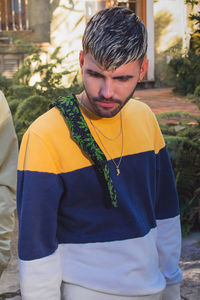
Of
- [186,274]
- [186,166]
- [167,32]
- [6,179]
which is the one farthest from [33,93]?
[167,32]

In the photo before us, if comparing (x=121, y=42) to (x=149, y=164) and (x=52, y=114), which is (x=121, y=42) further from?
(x=149, y=164)

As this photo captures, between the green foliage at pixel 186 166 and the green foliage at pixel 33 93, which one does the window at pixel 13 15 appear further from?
the green foliage at pixel 186 166

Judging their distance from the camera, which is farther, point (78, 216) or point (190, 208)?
point (190, 208)

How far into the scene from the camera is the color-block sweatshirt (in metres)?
1.47

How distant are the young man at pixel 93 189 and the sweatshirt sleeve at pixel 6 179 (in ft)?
2.15

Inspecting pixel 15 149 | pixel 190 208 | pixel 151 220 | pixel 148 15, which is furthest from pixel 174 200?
pixel 148 15

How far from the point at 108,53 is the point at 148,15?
1374 cm

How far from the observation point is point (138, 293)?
1562 millimetres

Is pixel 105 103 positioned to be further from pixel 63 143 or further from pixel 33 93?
pixel 33 93

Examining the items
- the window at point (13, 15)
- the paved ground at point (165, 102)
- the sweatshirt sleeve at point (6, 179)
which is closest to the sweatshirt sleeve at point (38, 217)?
the sweatshirt sleeve at point (6, 179)

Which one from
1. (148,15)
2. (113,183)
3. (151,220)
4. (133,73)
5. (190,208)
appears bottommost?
(190,208)

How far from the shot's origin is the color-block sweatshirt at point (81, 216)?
147cm

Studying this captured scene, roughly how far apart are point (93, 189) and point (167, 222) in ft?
1.47

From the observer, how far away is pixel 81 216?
1501 mm
